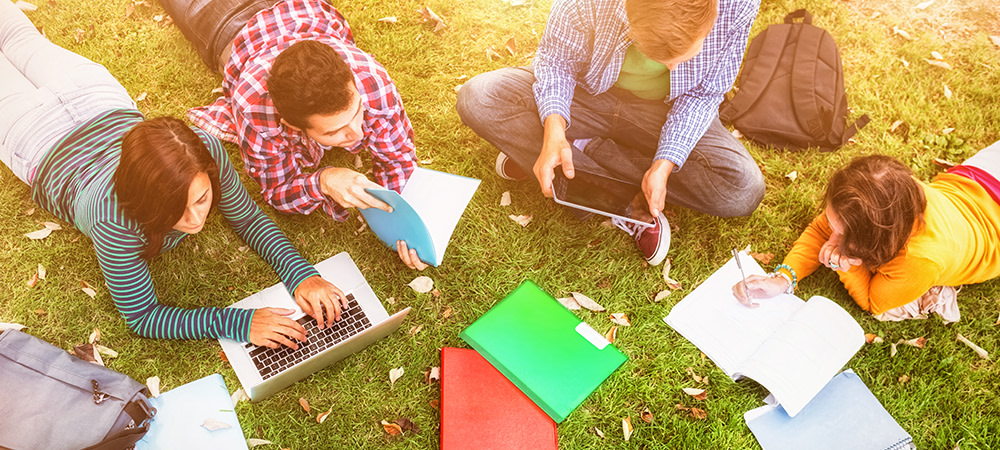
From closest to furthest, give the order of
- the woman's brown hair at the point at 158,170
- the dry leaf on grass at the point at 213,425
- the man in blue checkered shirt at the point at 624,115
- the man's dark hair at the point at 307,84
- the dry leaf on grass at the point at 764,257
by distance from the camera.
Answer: the woman's brown hair at the point at 158,170, the man's dark hair at the point at 307,84, the dry leaf on grass at the point at 213,425, the man in blue checkered shirt at the point at 624,115, the dry leaf on grass at the point at 764,257

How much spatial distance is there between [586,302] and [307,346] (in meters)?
1.91

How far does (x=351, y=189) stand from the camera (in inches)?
140

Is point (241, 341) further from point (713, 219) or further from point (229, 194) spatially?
point (713, 219)

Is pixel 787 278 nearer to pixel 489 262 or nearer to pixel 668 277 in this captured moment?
pixel 668 277

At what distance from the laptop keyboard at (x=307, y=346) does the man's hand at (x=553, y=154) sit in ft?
4.98

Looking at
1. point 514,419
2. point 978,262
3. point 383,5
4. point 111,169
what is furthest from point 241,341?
point 978,262

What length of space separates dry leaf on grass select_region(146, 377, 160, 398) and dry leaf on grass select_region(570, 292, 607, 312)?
2.79 m

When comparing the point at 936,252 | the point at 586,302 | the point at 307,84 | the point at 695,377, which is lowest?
the point at 695,377

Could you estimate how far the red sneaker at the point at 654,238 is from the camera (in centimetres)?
415

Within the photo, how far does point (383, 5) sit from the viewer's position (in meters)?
5.22

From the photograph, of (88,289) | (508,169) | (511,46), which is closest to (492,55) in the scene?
(511,46)

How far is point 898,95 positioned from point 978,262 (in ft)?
6.47

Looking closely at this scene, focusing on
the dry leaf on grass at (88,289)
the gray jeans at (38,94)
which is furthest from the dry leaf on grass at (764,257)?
the dry leaf on grass at (88,289)

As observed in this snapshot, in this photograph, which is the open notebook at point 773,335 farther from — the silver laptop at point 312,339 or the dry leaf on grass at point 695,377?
the silver laptop at point 312,339
